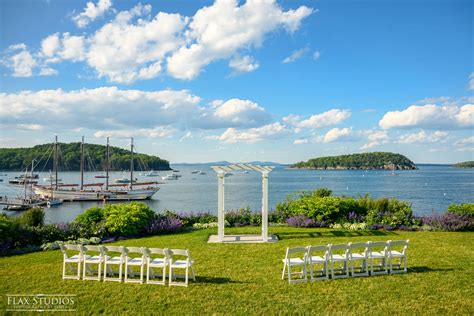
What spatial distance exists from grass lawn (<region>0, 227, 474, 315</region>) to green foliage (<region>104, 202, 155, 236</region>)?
2915mm

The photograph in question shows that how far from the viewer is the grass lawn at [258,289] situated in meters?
6.72

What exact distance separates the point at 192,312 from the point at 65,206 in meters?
57.6

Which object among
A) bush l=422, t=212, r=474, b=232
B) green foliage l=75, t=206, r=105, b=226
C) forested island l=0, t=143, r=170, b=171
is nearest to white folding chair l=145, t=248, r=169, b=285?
green foliage l=75, t=206, r=105, b=226

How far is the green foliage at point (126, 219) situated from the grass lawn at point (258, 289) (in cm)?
291

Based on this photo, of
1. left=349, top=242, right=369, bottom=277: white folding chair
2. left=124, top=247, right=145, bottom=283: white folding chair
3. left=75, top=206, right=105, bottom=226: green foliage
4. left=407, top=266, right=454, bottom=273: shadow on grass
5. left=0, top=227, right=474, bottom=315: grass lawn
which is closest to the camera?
left=0, top=227, right=474, bottom=315: grass lawn

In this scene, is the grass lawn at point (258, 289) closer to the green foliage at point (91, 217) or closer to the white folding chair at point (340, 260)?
the white folding chair at point (340, 260)

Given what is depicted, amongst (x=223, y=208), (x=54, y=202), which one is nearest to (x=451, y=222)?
(x=223, y=208)

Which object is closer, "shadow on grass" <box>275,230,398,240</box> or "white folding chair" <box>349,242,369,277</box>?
"white folding chair" <box>349,242,369,277</box>

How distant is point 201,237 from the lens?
13797 millimetres

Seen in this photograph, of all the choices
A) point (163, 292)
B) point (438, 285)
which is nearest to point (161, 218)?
point (163, 292)

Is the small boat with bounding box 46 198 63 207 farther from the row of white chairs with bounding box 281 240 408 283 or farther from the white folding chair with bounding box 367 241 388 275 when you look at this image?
the white folding chair with bounding box 367 241 388 275

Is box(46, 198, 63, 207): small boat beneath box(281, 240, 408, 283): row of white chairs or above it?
beneath

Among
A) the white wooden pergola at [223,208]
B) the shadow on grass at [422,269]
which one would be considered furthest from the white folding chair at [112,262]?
the shadow on grass at [422,269]

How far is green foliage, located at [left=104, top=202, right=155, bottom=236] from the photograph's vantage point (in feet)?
46.0
